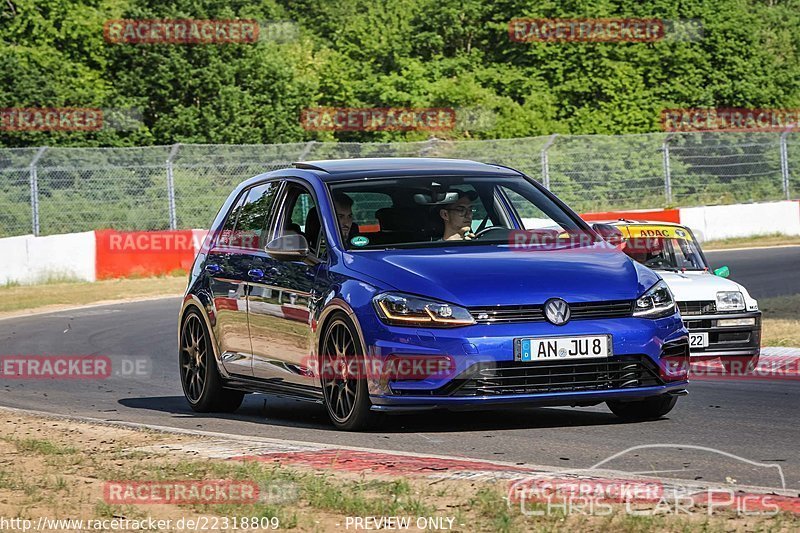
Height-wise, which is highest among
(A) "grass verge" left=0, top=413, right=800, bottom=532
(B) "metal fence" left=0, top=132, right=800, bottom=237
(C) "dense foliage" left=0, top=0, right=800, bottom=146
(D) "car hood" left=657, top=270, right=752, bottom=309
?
(C) "dense foliage" left=0, top=0, right=800, bottom=146

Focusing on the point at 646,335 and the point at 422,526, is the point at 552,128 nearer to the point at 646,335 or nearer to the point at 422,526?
the point at 646,335

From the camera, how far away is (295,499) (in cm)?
642

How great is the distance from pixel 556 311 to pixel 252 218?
3147 millimetres

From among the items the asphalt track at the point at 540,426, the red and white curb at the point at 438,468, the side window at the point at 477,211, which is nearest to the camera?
the red and white curb at the point at 438,468

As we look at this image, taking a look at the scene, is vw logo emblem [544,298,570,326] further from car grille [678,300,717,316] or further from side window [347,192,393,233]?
car grille [678,300,717,316]

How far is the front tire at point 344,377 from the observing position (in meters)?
8.84

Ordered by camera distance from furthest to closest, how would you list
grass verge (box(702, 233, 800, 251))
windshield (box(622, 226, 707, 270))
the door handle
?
grass verge (box(702, 233, 800, 251))
windshield (box(622, 226, 707, 270))
the door handle

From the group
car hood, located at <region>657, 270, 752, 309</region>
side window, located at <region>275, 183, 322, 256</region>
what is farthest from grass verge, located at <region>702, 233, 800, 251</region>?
side window, located at <region>275, 183, 322, 256</region>

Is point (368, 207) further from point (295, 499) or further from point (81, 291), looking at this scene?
point (81, 291)

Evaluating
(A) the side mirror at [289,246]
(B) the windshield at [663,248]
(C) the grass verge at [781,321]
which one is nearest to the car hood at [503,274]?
(A) the side mirror at [289,246]

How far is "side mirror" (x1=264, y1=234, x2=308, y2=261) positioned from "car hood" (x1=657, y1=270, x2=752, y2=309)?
191 inches

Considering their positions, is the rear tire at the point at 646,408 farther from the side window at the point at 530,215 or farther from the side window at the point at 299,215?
the side window at the point at 299,215

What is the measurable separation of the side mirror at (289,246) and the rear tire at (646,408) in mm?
2098

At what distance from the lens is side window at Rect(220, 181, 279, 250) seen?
35.2 feet
